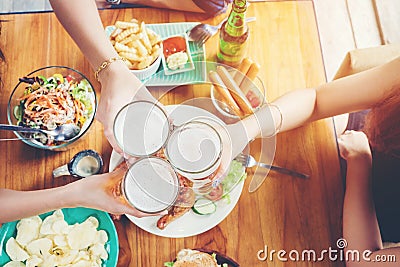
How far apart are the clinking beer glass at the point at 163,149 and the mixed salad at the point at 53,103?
0.87ft

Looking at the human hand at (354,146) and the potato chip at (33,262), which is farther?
the human hand at (354,146)

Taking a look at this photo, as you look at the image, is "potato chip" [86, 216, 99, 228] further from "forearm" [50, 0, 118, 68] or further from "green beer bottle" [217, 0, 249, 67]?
"green beer bottle" [217, 0, 249, 67]

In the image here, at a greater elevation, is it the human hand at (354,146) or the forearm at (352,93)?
the forearm at (352,93)

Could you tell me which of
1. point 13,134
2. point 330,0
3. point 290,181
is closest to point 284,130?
point 290,181

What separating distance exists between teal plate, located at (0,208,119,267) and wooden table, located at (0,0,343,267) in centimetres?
5

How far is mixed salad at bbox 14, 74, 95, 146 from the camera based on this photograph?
3.36 ft

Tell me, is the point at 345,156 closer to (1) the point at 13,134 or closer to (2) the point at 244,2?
(2) the point at 244,2

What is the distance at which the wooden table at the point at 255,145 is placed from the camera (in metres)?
1.02

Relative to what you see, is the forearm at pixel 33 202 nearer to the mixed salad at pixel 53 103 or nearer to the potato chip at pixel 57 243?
the potato chip at pixel 57 243

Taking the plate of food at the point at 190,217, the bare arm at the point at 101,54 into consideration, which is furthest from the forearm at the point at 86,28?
the plate of food at the point at 190,217

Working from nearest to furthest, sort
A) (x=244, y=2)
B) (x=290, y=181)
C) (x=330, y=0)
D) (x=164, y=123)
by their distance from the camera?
(x=164, y=123)
(x=244, y=2)
(x=290, y=181)
(x=330, y=0)

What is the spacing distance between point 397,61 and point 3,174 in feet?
3.57

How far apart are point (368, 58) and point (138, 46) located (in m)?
0.70

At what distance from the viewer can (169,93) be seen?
1.05 m
